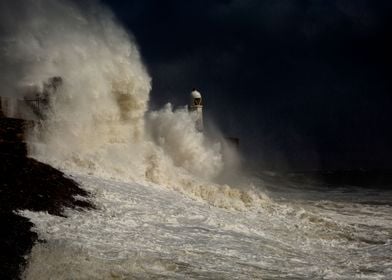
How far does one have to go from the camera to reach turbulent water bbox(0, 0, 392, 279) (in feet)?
21.2

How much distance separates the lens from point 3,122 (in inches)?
417

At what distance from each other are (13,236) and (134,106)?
9477 millimetres

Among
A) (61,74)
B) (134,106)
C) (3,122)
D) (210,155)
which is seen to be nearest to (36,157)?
(3,122)

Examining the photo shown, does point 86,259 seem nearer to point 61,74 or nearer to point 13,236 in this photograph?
point 13,236

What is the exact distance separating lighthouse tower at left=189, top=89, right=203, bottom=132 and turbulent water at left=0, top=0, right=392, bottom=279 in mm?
955

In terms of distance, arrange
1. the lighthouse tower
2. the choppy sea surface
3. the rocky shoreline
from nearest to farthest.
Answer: the rocky shoreline → the choppy sea surface → the lighthouse tower

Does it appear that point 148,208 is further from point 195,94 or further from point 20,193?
point 195,94

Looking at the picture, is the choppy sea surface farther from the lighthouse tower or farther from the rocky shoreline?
the lighthouse tower

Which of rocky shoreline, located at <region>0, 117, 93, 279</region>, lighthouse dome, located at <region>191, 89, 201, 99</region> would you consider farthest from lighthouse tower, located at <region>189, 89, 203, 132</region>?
rocky shoreline, located at <region>0, 117, 93, 279</region>

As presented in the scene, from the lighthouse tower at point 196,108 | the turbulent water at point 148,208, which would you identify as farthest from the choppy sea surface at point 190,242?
the lighthouse tower at point 196,108

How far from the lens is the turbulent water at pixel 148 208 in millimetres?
6453

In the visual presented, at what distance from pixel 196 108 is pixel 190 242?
13.0 m

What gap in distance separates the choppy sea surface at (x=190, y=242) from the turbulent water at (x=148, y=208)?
0.08ft

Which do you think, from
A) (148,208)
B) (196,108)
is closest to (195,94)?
(196,108)
